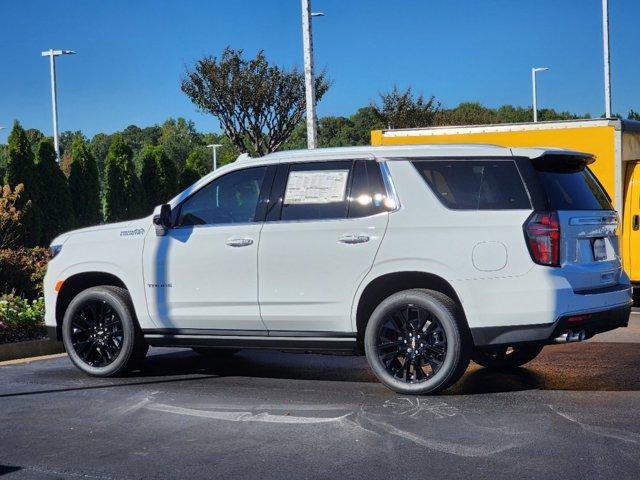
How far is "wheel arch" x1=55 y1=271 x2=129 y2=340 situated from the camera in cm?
932

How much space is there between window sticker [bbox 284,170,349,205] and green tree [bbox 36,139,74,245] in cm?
1812

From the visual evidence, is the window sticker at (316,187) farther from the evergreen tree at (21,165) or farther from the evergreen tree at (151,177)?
the evergreen tree at (151,177)

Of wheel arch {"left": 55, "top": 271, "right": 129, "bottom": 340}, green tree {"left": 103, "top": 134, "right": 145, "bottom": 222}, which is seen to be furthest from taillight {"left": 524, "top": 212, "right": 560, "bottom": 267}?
green tree {"left": 103, "top": 134, "right": 145, "bottom": 222}

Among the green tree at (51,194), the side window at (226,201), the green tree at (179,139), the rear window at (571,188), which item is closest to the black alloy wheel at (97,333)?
the side window at (226,201)

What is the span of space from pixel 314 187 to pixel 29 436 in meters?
2.98

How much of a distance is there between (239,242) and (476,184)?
199 centimetres

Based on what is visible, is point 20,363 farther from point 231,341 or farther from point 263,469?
point 263,469

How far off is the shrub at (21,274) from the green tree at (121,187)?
1382 cm

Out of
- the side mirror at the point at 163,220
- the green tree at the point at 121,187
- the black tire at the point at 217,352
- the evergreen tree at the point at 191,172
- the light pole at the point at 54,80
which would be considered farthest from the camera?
the light pole at the point at 54,80

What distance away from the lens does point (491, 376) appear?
8898 mm

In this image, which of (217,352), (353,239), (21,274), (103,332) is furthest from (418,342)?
(21,274)

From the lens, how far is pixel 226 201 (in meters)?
8.80

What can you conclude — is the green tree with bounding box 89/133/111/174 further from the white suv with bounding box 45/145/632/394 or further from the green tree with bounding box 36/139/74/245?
the white suv with bounding box 45/145/632/394

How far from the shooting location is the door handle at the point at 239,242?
27.6ft
